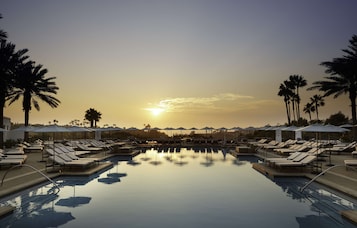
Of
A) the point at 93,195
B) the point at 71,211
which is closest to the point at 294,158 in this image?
the point at 93,195

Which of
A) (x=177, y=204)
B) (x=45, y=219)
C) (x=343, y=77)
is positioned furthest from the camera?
(x=343, y=77)

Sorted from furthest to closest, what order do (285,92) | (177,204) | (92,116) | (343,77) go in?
1. (92,116)
2. (285,92)
3. (343,77)
4. (177,204)

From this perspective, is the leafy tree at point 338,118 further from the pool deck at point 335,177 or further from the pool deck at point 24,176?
the pool deck at point 24,176

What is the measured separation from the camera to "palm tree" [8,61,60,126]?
77.4 ft

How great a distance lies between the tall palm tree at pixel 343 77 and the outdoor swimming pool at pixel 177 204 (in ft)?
55.2

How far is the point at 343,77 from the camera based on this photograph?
24.4 metres

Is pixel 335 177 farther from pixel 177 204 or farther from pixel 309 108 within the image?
pixel 309 108

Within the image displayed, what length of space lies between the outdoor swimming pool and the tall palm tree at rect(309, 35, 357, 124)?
1682 centimetres

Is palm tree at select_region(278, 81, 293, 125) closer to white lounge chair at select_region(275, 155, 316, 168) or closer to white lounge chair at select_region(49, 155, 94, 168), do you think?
white lounge chair at select_region(275, 155, 316, 168)

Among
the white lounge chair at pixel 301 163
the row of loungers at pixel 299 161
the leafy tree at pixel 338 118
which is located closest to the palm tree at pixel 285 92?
the leafy tree at pixel 338 118

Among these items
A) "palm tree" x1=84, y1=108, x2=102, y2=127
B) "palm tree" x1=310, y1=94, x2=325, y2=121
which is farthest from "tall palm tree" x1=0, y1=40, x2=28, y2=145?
"palm tree" x1=310, y1=94, x2=325, y2=121

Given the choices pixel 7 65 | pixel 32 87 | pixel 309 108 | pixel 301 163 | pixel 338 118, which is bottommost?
pixel 301 163

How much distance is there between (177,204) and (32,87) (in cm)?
2231

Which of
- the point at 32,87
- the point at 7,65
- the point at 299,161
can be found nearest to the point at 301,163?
the point at 299,161
